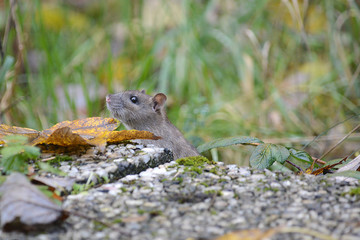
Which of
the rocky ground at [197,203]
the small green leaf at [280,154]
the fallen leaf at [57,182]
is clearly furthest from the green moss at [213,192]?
the small green leaf at [280,154]

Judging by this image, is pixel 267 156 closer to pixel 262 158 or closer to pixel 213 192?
pixel 262 158

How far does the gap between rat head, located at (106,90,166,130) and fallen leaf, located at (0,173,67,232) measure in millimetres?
2531

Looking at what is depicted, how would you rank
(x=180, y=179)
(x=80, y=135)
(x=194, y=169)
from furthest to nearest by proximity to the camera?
1. (x=80, y=135)
2. (x=194, y=169)
3. (x=180, y=179)

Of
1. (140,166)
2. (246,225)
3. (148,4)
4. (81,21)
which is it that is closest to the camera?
(246,225)

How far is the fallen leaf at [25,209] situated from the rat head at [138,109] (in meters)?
2.53

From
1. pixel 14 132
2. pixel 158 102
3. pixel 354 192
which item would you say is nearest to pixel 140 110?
pixel 158 102

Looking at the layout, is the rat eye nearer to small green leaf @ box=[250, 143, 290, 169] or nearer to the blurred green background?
the blurred green background

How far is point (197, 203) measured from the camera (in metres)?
1.68

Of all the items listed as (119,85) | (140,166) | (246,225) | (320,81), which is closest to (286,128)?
(320,81)

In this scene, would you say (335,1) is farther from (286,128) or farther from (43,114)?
(43,114)

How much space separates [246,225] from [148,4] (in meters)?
6.10

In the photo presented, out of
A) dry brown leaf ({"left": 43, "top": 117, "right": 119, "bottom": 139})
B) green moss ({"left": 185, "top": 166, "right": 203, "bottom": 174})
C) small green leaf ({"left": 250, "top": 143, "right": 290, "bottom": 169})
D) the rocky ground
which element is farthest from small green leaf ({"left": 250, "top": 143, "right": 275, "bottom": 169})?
dry brown leaf ({"left": 43, "top": 117, "right": 119, "bottom": 139})

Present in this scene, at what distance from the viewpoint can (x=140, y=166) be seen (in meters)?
2.10

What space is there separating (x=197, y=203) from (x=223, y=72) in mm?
4111
